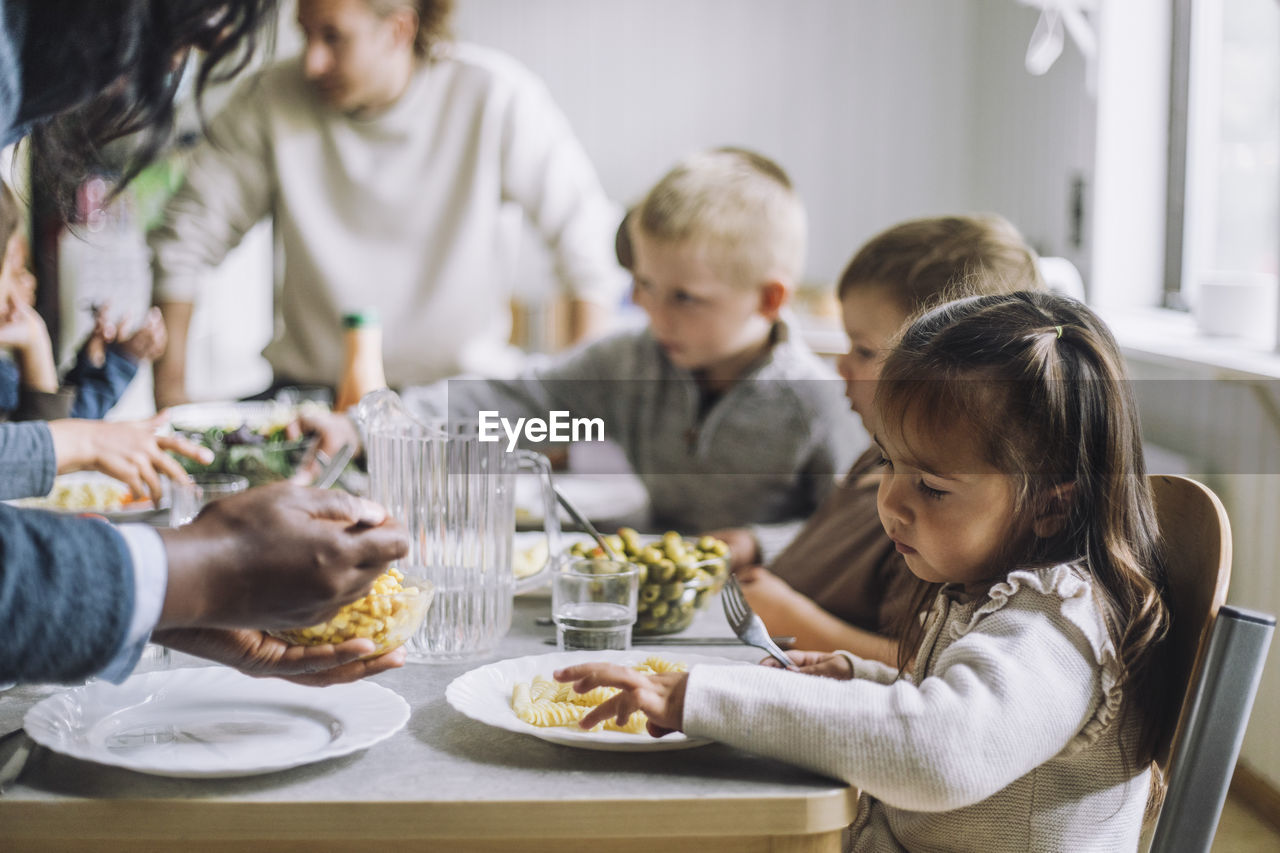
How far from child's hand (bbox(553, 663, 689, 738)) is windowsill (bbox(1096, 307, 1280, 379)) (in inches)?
45.5

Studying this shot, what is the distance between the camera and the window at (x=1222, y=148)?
2457mm

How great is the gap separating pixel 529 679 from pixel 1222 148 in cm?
245

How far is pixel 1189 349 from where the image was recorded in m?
2.14

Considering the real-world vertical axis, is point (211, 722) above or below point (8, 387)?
below

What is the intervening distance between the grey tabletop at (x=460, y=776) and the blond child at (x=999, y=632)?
0.02 m

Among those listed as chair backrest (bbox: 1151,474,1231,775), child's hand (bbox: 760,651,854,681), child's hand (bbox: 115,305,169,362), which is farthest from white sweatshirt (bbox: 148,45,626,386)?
chair backrest (bbox: 1151,474,1231,775)

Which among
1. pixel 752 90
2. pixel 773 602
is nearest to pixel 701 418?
pixel 773 602

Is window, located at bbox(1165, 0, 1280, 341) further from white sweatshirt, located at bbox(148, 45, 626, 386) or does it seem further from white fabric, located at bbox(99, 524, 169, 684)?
white fabric, located at bbox(99, 524, 169, 684)

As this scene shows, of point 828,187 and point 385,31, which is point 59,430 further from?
point 828,187

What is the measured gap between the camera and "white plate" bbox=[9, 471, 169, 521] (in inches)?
55.4

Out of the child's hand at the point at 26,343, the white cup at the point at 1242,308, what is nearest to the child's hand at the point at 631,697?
the child's hand at the point at 26,343

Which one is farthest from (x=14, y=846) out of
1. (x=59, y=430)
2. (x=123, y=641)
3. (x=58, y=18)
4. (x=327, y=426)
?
(x=327, y=426)

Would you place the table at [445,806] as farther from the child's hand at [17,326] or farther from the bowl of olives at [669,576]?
the child's hand at [17,326]

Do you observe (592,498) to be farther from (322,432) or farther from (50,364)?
(50,364)
